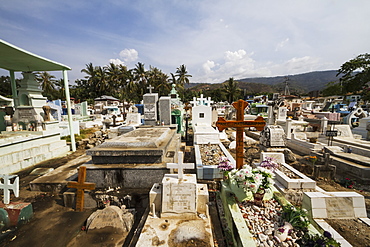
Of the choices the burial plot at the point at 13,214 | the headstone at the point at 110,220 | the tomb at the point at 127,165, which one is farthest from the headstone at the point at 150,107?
the headstone at the point at 110,220

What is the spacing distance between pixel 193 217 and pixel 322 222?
92.5 inches

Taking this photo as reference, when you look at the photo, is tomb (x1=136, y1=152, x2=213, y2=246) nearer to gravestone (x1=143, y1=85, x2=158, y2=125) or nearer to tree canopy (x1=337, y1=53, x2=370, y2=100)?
gravestone (x1=143, y1=85, x2=158, y2=125)

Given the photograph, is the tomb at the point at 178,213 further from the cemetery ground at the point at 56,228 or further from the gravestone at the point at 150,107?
the gravestone at the point at 150,107

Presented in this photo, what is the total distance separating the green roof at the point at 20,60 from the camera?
5825 millimetres

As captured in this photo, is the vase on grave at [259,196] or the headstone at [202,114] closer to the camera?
the vase on grave at [259,196]


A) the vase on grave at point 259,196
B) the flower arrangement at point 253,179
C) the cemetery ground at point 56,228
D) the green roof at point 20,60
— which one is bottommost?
the cemetery ground at point 56,228

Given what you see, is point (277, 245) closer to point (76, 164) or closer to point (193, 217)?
point (193, 217)

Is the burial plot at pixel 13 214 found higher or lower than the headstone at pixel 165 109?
lower

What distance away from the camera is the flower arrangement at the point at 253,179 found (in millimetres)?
3092

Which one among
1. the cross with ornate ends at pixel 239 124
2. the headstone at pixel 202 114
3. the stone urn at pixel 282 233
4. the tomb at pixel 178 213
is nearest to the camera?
the stone urn at pixel 282 233

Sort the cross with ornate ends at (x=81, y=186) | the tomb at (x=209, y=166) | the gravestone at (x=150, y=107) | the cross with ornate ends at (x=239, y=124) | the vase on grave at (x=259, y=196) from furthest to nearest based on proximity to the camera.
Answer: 1. the gravestone at (x=150, y=107)
2. the tomb at (x=209, y=166)
3. the cross with ornate ends at (x=239, y=124)
4. the cross with ornate ends at (x=81, y=186)
5. the vase on grave at (x=259, y=196)

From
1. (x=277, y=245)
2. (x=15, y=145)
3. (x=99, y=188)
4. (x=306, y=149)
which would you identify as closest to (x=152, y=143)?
(x=99, y=188)

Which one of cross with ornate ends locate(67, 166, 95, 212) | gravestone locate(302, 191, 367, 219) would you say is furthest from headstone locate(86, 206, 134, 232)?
gravestone locate(302, 191, 367, 219)

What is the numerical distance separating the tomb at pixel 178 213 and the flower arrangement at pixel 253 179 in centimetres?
78
